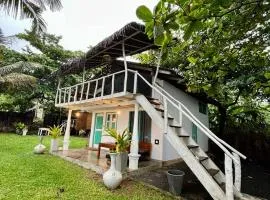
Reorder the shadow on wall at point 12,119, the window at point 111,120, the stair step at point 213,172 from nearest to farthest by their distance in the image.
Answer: the stair step at point 213,172 → the window at point 111,120 → the shadow on wall at point 12,119

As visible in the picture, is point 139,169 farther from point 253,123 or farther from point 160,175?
point 253,123

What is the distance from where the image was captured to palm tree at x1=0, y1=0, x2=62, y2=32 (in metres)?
8.26

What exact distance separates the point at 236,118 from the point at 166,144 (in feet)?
29.1

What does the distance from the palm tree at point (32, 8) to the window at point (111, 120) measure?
581 cm

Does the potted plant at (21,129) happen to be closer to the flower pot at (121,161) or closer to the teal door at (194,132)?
the teal door at (194,132)

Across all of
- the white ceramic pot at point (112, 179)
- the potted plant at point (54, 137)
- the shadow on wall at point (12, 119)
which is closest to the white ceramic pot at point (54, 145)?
the potted plant at point (54, 137)

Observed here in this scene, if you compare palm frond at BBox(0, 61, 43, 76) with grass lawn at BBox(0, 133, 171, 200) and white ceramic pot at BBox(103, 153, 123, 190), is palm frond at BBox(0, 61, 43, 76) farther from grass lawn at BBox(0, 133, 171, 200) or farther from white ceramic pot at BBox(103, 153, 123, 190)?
white ceramic pot at BBox(103, 153, 123, 190)

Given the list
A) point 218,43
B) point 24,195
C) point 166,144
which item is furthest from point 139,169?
point 218,43

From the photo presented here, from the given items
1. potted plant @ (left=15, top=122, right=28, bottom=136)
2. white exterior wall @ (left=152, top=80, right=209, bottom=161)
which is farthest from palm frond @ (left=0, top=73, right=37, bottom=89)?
white exterior wall @ (left=152, top=80, right=209, bottom=161)

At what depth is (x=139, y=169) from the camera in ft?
26.0

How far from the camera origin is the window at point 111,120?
40.9ft

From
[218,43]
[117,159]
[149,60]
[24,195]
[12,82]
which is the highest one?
[149,60]

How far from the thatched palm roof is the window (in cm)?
311

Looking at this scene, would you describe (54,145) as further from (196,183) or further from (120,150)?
(196,183)
